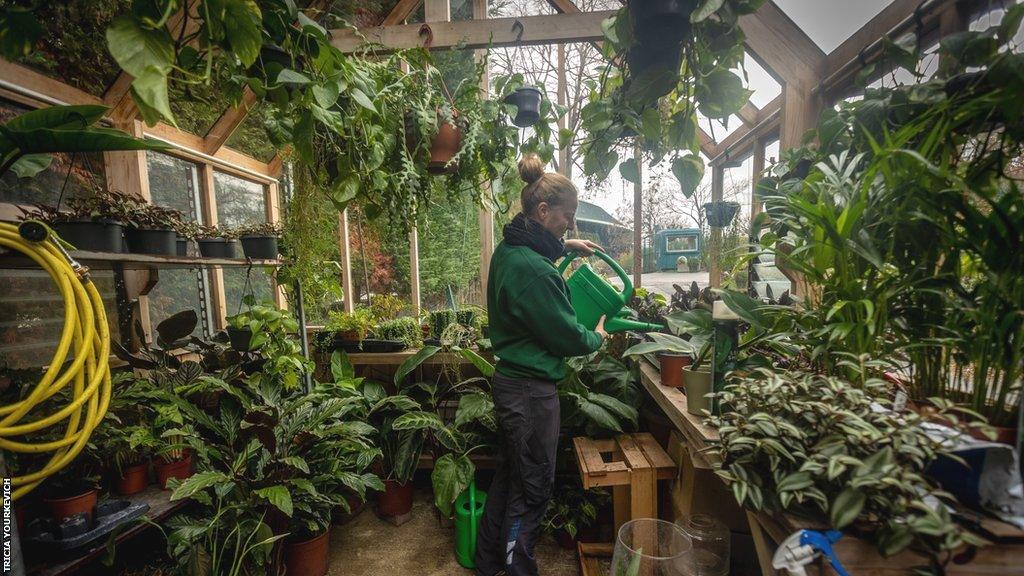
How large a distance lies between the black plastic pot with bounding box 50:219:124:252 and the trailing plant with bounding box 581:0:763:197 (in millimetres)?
1715

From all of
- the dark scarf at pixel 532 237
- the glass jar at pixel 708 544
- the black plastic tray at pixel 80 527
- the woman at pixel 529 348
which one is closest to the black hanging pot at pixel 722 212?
the woman at pixel 529 348

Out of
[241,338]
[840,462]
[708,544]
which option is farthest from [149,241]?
[708,544]

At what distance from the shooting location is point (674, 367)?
137 centimetres

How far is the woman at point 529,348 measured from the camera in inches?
55.7

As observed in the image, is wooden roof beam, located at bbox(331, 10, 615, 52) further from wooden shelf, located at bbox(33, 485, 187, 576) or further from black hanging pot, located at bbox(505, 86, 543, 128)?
wooden shelf, located at bbox(33, 485, 187, 576)

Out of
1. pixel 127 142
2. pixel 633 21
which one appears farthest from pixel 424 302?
pixel 633 21

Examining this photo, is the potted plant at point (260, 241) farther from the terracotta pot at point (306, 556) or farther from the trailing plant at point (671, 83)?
the trailing plant at point (671, 83)

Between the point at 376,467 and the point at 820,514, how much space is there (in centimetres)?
209

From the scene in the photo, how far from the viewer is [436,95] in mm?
1441

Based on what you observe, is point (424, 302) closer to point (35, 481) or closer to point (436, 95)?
point (436, 95)

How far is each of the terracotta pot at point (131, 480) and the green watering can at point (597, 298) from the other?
1.78 meters

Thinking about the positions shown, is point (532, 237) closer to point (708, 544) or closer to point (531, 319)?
point (531, 319)

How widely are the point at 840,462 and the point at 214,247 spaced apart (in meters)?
2.57

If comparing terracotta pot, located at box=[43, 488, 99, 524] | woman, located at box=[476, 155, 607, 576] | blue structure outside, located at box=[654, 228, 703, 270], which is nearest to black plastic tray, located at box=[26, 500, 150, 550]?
terracotta pot, located at box=[43, 488, 99, 524]
